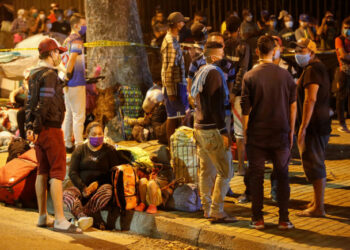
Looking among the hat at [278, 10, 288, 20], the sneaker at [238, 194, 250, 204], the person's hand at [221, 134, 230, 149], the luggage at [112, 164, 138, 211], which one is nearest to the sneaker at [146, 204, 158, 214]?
the luggage at [112, 164, 138, 211]

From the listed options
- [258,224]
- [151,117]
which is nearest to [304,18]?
[151,117]

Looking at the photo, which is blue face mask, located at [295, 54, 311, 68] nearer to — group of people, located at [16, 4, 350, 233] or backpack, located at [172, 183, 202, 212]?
group of people, located at [16, 4, 350, 233]

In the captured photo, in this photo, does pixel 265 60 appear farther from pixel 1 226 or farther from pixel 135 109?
pixel 135 109

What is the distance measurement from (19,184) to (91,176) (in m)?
1.14

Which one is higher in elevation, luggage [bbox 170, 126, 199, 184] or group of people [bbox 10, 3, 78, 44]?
group of people [bbox 10, 3, 78, 44]

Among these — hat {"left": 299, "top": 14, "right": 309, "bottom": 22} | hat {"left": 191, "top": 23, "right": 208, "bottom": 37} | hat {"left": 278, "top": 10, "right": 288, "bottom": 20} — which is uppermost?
hat {"left": 278, "top": 10, "right": 288, "bottom": 20}

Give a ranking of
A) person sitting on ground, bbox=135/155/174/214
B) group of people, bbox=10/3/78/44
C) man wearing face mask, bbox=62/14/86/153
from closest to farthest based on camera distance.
Result: person sitting on ground, bbox=135/155/174/214 → man wearing face mask, bbox=62/14/86/153 → group of people, bbox=10/3/78/44

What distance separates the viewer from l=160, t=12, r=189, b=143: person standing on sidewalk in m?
9.14

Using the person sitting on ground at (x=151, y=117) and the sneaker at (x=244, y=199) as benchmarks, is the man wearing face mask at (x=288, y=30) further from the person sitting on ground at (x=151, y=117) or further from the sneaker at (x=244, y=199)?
the sneaker at (x=244, y=199)

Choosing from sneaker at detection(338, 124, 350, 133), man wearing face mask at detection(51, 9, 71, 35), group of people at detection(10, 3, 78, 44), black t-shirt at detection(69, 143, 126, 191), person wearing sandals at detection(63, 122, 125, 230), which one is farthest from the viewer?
group of people at detection(10, 3, 78, 44)

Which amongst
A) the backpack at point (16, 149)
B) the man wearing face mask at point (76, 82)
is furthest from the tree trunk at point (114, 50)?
the backpack at point (16, 149)

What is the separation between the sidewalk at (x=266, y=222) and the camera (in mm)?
6141

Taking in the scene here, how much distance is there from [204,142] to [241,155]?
2.28 metres

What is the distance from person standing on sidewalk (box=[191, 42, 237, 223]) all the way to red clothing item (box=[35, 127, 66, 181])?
1.54 m
